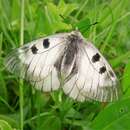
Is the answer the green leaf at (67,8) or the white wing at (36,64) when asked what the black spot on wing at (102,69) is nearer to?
the white wing at (36,64)

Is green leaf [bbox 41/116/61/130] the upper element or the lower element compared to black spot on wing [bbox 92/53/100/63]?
lower

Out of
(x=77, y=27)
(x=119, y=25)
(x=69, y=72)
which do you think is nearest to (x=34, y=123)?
(x=69, y=72)

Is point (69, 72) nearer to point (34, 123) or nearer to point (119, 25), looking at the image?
point (34, 123)

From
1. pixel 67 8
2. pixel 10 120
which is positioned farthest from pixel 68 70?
pixel 67 8

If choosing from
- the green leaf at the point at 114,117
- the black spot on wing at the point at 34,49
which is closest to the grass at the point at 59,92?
the green leaf at the point at 114,117

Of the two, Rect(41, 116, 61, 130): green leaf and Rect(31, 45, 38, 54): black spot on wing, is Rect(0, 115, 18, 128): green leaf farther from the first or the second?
Rect(31, 45, 38, 54): black spot on wing

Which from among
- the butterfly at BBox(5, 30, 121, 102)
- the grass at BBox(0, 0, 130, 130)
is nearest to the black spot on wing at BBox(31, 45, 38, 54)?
the butterfly at BBox(5, 30, 121, 102)

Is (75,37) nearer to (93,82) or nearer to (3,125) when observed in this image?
(93,82)
